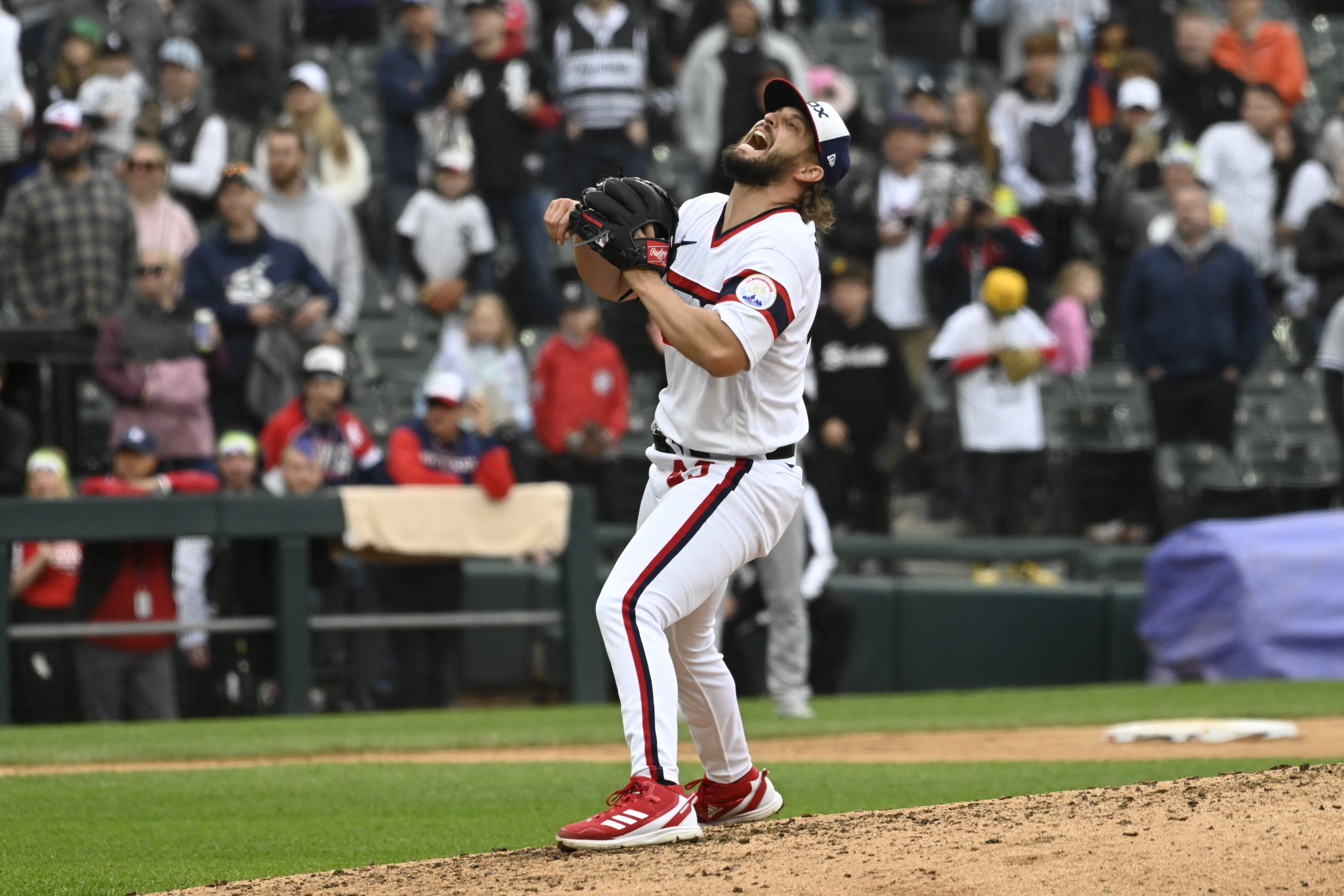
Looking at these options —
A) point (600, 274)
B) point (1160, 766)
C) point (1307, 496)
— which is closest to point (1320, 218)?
point (1307, 496)

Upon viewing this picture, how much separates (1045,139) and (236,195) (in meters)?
6.65

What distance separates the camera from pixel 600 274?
5227 millimetres

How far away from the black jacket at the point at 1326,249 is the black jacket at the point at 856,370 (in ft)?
12.2

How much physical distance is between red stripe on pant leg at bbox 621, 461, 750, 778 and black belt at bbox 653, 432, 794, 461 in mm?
67

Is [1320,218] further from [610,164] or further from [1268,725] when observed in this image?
[1268,725]

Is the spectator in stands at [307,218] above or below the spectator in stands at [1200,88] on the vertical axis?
below

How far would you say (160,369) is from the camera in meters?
10.8

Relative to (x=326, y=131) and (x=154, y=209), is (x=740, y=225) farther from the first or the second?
(x=326, y=131)

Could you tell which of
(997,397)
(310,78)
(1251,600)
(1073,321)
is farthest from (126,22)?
(1251,600)

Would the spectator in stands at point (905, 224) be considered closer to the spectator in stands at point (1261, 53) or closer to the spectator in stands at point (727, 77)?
the spectator in stands at point (727, 77)

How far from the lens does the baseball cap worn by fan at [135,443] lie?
10.5 metres

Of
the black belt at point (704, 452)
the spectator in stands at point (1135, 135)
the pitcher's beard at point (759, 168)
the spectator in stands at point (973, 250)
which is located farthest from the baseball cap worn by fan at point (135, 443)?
the spectator in stands at point (1135, 135)

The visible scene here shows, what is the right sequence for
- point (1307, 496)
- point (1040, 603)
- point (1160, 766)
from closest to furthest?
point (1160, 766), point (1040, 603), point (1307, 496)

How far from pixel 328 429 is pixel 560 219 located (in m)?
6.18
